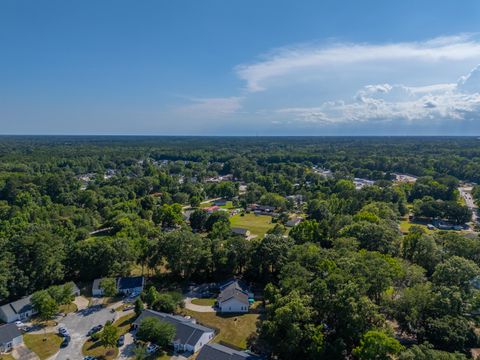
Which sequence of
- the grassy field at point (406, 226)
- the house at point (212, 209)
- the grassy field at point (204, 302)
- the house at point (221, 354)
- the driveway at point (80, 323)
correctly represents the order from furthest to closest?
the house at point (212, 209) < the grassy field at point (406, 226) < the grassy field at point (204, 302) < the driveway at point (80, 323) < the house at point (221, 354)

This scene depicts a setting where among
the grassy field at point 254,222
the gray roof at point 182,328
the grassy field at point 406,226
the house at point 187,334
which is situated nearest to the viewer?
the house at point 187,334

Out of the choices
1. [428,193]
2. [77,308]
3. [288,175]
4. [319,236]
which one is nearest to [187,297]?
[77,308]

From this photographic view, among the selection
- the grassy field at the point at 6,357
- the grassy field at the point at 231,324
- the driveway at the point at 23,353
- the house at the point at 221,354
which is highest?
the house at the point at 221,354

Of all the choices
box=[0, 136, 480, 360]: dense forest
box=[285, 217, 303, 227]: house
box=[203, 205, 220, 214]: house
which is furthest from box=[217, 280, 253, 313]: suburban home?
box=[203, 205, 220, 214]: house

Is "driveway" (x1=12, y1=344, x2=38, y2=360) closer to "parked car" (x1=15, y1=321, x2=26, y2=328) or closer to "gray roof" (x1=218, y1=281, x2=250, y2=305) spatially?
"parked car" (x1=15, y1=321, x2=26, y2=328)

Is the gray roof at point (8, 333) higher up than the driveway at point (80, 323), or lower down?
higher up

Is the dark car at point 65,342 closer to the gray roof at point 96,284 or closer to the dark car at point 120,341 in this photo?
the dark car at point 120,341

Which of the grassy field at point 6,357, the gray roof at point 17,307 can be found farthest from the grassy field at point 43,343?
the gray roof at point 17,307
